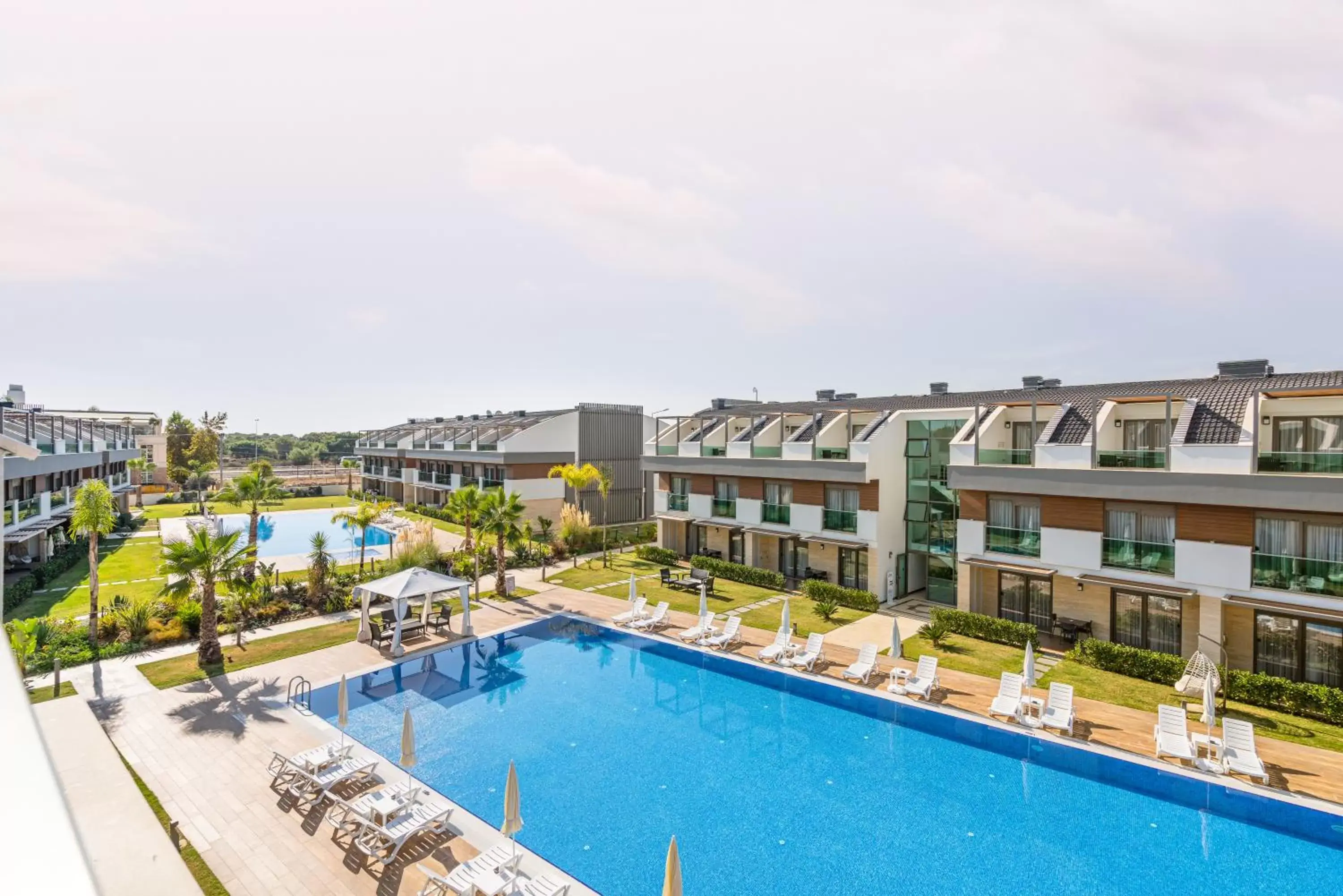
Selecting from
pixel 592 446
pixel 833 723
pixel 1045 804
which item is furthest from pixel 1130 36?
pixel 592 446

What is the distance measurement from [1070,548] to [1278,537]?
449 centimetres

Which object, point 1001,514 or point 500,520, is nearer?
point 1001,514

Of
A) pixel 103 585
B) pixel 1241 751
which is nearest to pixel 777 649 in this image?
pixel 1241 751

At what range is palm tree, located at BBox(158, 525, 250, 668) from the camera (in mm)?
16359

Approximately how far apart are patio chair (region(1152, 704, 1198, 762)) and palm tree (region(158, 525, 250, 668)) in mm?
21000

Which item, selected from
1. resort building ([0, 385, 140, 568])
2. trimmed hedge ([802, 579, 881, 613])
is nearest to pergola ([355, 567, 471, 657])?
resort building ([0, 385, 140, 568])

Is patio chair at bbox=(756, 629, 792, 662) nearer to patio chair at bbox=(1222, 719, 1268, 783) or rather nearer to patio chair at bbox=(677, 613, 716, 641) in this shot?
patio chair at bbox=(677, 613, 716, 641)

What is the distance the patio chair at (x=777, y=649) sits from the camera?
1831 centimetres

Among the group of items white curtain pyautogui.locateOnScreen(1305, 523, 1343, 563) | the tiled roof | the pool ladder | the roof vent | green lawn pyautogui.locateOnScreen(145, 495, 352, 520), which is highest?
the roof vent

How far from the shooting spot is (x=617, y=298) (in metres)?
24.2

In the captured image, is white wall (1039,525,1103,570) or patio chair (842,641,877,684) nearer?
patio chair (842,641,877,684)

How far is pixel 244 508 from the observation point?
50.4 metres

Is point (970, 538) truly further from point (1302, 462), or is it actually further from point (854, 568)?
point (1302, 462)

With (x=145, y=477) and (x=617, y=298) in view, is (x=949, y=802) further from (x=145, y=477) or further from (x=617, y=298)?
(x=145, y=477)
